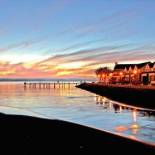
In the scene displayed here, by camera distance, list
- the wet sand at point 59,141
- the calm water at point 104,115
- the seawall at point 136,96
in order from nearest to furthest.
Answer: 1. the wet sand at point 59,141
2. the calm water at point 104,115
3. the seawall at point 136,96

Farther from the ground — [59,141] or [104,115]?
[59,141]

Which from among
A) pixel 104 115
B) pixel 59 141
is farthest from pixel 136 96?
pixel 59 141

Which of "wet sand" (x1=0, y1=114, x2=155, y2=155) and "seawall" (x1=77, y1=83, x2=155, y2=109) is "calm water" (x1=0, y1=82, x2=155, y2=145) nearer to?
"seawall" (x1=77, y1=83, x2=155, y2=109)

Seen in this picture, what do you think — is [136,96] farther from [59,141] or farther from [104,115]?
[59,141]

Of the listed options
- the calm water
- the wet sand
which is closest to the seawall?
the calm water

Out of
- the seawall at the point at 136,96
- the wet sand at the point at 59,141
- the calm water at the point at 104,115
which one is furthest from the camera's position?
the seawall at the point at 136,96

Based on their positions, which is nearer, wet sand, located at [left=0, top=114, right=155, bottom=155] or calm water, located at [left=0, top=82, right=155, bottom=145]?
wet sand, located at [left=0, top=114, right=155, bottom=155]

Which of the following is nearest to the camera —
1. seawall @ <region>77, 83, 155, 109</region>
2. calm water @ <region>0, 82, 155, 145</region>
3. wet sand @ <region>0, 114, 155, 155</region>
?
wet sand @ <region>0, 114, 155, 155</region>

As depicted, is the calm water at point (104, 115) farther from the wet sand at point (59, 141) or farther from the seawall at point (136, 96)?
the wet sand at point (59, 141)

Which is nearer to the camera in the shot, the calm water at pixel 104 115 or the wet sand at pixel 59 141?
the wet sand at pixel 59 141

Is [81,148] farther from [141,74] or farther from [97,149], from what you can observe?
[141,74]

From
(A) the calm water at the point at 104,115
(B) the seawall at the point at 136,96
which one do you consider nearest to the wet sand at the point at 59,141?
(A) the calm water at the point at 104,115

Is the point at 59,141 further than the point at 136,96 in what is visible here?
No

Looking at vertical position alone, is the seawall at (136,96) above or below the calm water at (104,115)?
above
